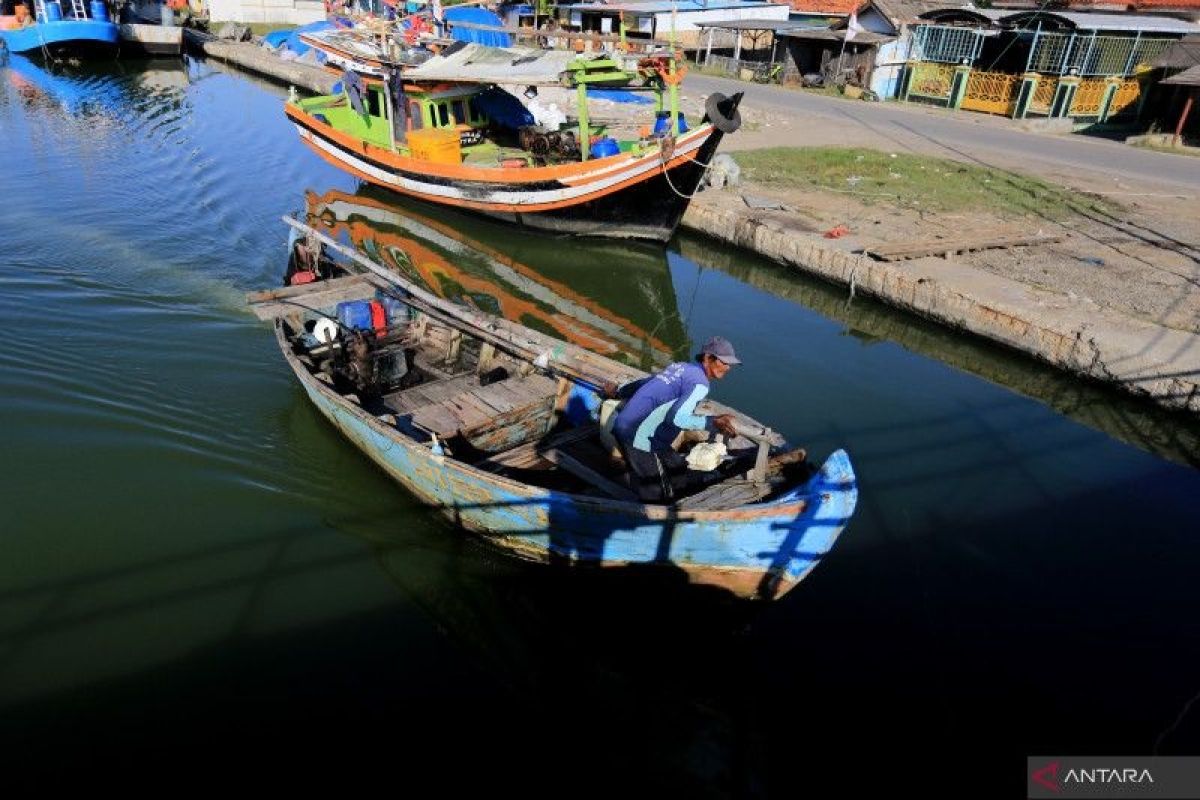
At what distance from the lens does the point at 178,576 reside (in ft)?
21.7

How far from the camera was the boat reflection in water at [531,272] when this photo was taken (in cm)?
1286

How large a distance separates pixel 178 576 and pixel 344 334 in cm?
348

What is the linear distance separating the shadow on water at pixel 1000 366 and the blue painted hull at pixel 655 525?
6.47 m

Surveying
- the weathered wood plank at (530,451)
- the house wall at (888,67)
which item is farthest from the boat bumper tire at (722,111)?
the house wall at (888,67)

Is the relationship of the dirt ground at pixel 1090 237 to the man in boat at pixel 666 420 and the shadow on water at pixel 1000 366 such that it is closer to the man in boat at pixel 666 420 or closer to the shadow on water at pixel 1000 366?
the shadow on water at pixel 1000 366

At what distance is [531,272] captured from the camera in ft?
50.7

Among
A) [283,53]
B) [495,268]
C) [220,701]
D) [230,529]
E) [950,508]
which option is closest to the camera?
[220,701]

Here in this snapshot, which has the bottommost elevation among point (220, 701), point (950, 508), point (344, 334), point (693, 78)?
point (220, 701)

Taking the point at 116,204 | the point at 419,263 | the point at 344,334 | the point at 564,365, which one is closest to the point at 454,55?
the point at 419,263

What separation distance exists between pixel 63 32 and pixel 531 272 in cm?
3757

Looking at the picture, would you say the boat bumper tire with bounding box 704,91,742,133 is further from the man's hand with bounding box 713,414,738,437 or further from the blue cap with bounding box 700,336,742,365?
the blue cap with bounding box 700,336,742,365

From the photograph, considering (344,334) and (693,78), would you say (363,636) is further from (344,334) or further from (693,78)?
(693,78)

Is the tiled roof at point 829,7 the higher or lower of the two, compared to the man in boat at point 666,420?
higher

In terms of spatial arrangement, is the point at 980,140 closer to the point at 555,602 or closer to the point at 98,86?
the point at 555,602
